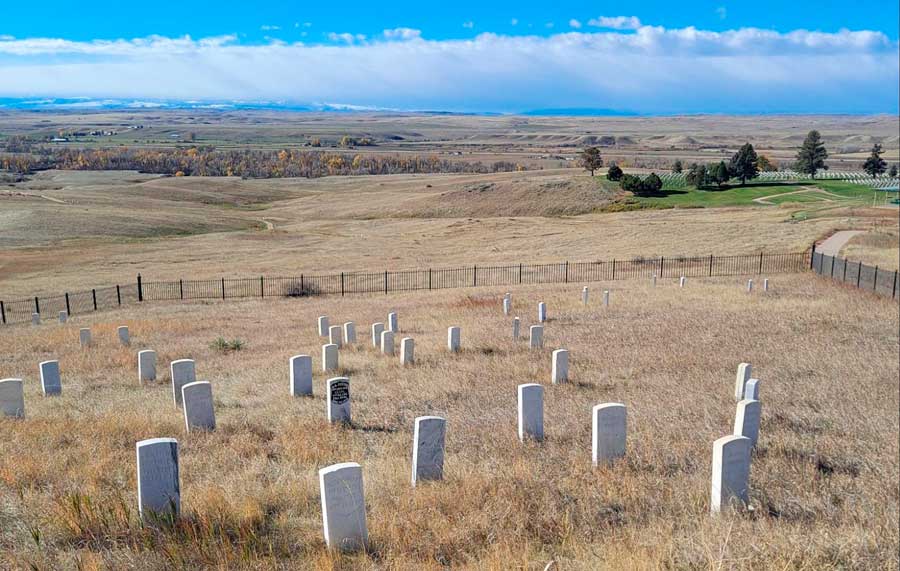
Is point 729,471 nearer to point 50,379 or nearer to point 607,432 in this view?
point 607,432

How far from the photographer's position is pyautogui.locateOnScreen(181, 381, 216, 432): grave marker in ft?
31.3

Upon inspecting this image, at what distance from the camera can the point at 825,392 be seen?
13.0m

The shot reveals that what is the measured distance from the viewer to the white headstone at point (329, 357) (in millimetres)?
14391

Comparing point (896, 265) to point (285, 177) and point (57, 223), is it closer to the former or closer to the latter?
point (57, 223)

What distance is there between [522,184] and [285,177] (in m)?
53.6

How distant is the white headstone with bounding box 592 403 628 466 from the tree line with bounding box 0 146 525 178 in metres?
59.7

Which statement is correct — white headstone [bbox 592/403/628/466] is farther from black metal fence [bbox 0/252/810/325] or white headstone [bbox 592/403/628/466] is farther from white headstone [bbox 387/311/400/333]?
black metal fence [bbox 0/252/810/325]

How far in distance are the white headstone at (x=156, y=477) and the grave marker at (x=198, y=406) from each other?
3252 millimetres

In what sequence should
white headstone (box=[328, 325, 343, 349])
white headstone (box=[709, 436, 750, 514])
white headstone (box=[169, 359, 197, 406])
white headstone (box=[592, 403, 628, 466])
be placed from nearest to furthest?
white headstone (box=[709, 436, 750, 514]), white headstone (box=[592, 403, 628, 466]), white headstone (box=[169, 359, 197, 406]), white headstone (box=[328, 325, 343, 349])

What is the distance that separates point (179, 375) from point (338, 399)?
326cm

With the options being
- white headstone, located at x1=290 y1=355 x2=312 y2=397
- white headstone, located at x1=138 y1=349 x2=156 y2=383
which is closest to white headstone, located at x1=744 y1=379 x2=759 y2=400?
white headstone, located at x1=290 y1=355 x2=312 y2=397

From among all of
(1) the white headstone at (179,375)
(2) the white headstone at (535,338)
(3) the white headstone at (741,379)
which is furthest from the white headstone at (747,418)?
(1) the white headstone at (179,375)

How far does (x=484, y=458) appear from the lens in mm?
8508

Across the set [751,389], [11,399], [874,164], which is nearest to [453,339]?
[751,389]
